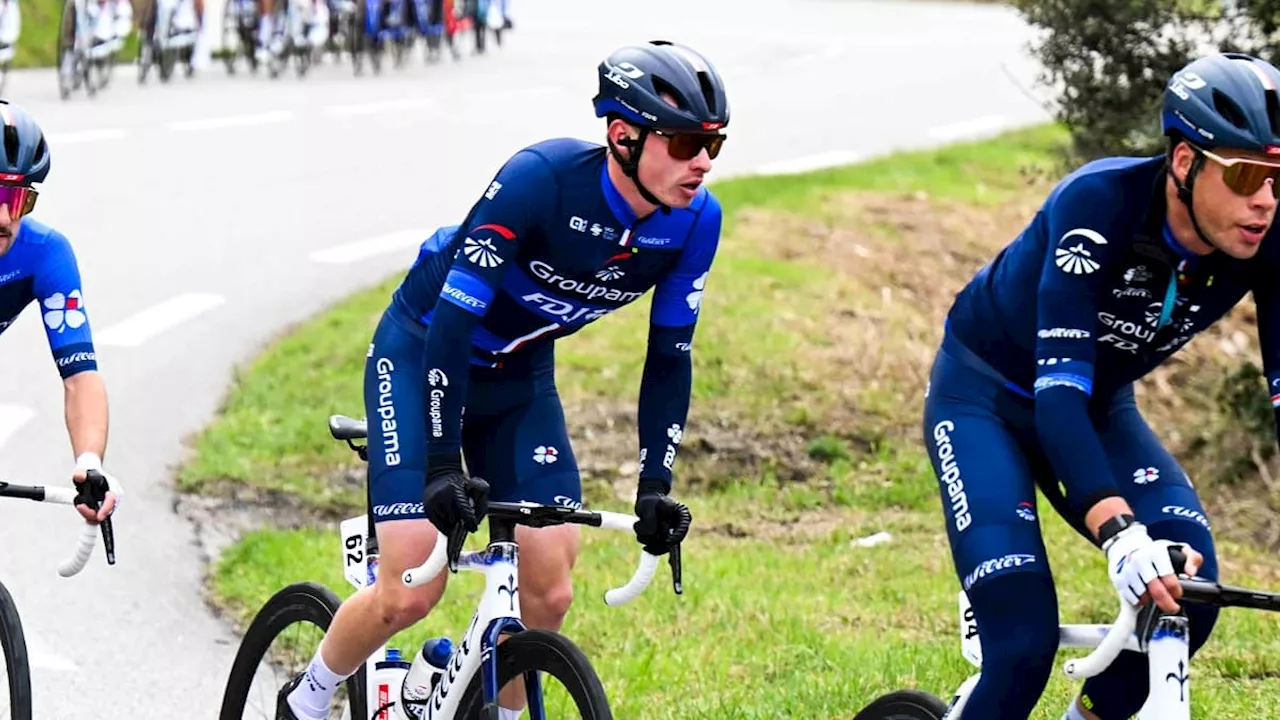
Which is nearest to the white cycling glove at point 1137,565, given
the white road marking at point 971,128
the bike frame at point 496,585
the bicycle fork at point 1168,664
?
the bicycle fork at point 1168,664

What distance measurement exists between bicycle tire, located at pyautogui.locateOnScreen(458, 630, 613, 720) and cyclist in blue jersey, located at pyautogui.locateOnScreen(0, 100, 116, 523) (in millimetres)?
1251

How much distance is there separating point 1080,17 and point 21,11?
16035 mm

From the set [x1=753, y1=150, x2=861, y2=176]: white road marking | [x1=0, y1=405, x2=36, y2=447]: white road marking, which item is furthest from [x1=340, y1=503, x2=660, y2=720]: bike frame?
[x1=753, y1=150, x2=861, y2=176]: white road marking

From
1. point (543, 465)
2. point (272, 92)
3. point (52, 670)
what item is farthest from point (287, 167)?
point (543, 465)

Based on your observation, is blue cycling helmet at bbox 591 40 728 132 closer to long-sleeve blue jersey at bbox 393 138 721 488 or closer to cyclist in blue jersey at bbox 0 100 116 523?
long-sleeve blue jersey at bbox 393 138 721 488

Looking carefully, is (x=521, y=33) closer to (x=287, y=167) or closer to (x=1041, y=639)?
(x=287, y=167)

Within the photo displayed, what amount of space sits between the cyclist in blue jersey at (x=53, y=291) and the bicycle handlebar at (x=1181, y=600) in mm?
2628

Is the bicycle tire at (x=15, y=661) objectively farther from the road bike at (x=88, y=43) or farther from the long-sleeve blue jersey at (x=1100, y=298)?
the road bike at (x=88, y=43)

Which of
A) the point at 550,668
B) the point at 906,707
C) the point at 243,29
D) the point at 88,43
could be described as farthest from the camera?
the point at 243,29

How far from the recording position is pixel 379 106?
2275 cm

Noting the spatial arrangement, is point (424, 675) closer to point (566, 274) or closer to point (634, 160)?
point (566, 274)

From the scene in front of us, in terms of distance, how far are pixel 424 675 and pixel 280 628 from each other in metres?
0.61

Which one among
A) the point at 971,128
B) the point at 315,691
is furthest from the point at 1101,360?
the point at 971,128

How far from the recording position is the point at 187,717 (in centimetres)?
706
